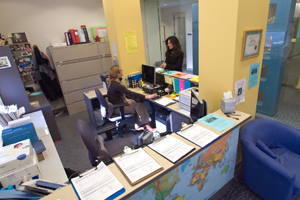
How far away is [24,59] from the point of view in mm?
3980

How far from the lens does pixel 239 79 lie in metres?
1.92

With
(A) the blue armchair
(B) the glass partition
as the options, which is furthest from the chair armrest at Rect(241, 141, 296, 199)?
(B) the glass partition

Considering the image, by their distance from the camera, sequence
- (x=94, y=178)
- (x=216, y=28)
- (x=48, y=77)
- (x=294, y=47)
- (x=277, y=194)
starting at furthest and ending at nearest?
(x=48, y=77), (x=294, y=47), (x=216, y=28), (x=277, y=194), (x=94, y=178)

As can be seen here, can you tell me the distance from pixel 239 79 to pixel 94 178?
171 centimetres

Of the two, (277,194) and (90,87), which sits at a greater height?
(90,87)

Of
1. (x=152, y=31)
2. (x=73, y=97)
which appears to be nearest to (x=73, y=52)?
(x=73, y=97)

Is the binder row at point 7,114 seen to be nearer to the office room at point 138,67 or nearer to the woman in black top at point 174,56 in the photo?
the office room at point 138,67

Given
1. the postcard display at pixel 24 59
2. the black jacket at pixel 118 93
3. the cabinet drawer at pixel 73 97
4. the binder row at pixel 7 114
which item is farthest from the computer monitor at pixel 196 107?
the postcard display at pixel 24 59

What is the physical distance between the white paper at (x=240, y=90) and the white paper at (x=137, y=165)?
125cm

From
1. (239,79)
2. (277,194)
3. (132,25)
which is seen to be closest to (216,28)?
(239,79)

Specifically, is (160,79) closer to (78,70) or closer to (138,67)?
(138,67)

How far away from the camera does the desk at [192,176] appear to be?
1.17 m

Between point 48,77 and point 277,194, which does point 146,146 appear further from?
point 48,77

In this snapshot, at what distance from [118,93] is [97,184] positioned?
201 cm
